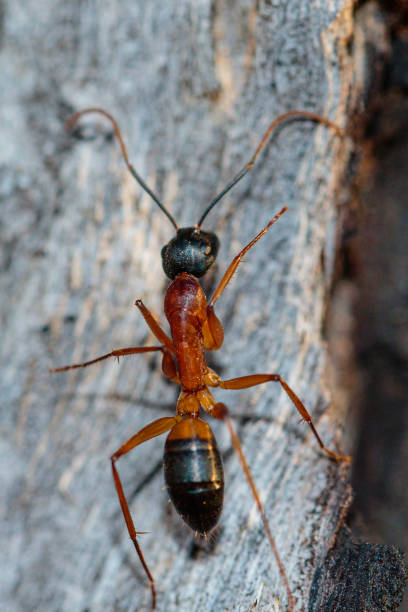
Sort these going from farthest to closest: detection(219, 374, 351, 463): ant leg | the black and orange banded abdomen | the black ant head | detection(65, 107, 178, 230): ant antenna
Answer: detection(65, 107, 178, 230): ant antenna < the black ant head < detection(219, 374, 351, 463): ant leg < the black and orange banded abdomen

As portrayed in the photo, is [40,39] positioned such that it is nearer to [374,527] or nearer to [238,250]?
[238,250]

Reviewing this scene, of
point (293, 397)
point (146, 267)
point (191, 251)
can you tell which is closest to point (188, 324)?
point (191, 251)

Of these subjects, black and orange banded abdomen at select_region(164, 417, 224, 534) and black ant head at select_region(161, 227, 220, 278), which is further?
black ant head at select_region(161, 227, 220, 278)

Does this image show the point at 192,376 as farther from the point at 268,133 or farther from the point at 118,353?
the point at 268,133

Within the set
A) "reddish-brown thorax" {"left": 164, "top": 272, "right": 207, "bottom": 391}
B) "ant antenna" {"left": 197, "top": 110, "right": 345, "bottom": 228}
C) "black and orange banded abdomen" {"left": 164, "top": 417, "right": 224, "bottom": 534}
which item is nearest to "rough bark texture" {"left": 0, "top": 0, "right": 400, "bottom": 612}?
"ant antenna" {"left": 197, "top": 110, "right": 345, "bottom": 228}

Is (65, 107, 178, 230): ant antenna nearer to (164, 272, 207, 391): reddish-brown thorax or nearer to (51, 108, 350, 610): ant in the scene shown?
(51, 108, 350, 610): ant

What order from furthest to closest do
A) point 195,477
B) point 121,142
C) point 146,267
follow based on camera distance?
1. point 146,267
2. point 121,142
3. point 195,477

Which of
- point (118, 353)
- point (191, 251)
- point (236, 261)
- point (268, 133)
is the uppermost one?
point (268, 133)

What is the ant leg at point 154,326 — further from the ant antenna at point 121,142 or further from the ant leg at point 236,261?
the ant antenna at point 121,142

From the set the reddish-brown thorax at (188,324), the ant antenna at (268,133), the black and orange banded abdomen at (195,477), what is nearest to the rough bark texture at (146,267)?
the ant antenna at (268,133)
